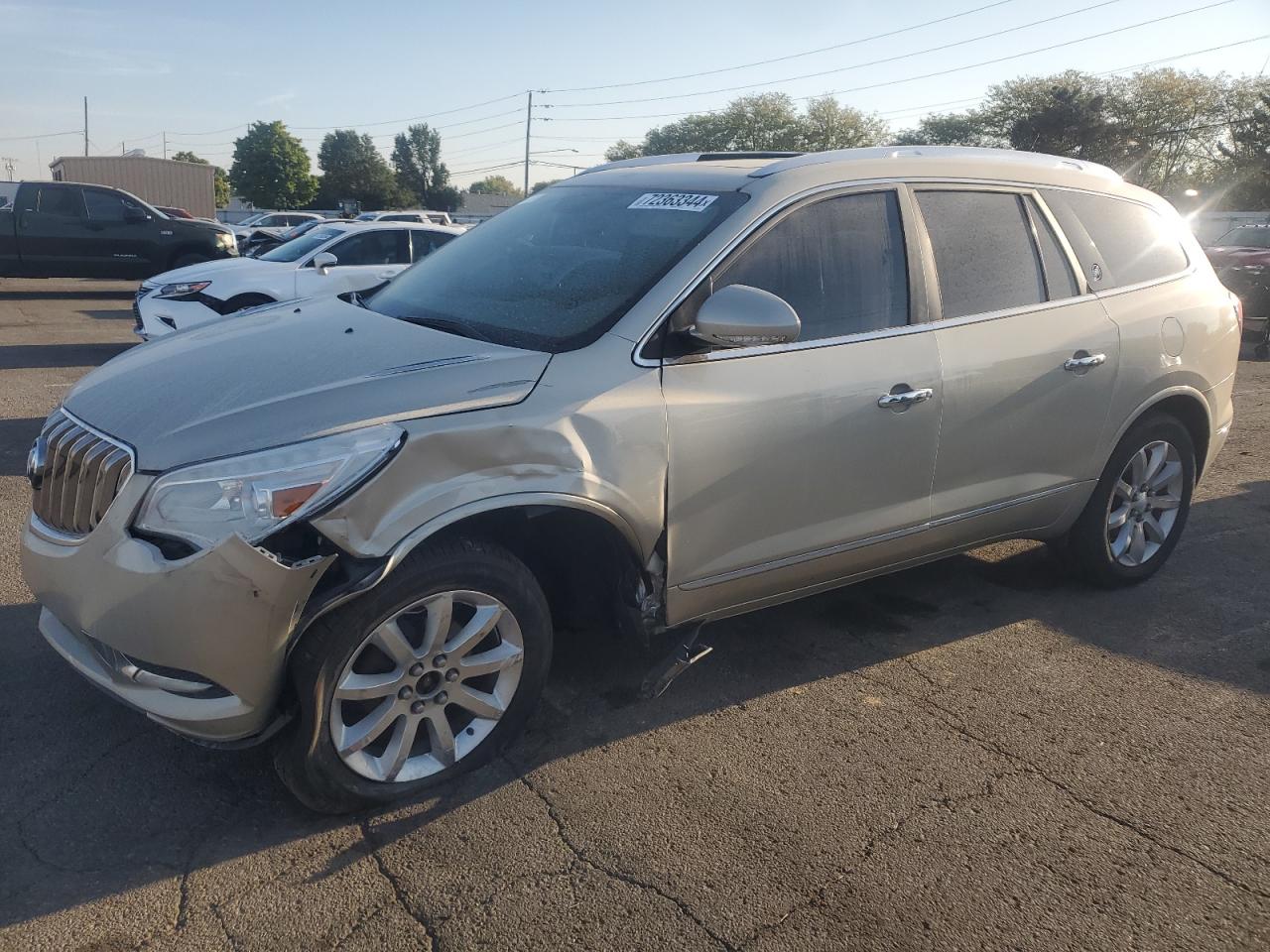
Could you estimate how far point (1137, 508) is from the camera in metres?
4.84

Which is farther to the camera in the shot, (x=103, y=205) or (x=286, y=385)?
(x=103, y=205)

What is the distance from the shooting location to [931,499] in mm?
3930

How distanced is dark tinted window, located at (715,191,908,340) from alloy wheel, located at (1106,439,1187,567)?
1.68 metres

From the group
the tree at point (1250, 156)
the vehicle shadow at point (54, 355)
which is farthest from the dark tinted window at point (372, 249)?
the tree at point (1250, 156)

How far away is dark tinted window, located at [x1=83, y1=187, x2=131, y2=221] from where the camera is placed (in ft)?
55.8

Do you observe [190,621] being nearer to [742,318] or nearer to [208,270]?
[742,318]

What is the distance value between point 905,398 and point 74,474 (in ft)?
8.85

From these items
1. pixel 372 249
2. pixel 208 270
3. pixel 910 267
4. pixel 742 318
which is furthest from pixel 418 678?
pixel 372 249

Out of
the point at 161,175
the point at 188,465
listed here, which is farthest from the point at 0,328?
the point at 161,175

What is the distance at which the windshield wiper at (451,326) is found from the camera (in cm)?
335

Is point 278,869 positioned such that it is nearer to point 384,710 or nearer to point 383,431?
point 384,710

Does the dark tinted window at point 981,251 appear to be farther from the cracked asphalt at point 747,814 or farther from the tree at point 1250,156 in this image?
the tree at point 1250,156

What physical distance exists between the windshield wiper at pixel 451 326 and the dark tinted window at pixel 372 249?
313 inches

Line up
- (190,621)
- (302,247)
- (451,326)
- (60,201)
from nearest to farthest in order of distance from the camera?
(190,621)
(451,326)
(302,247)
(60,201)
